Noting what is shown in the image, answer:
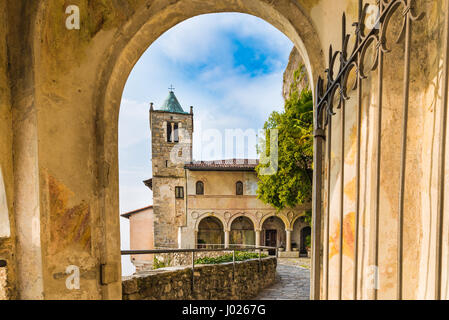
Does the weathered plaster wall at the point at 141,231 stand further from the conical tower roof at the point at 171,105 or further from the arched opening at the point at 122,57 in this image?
the arched opening at the point at 122,57

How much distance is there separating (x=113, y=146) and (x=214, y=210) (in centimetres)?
1545

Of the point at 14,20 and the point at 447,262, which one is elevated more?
the point at 14,20

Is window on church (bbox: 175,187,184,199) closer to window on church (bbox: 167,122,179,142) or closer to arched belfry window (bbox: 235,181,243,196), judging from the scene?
arched belfry window (bbox: 235,181,243,196)

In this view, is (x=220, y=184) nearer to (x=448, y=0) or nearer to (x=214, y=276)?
(x=214, y=276)

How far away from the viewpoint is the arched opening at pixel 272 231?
18109 millimetres

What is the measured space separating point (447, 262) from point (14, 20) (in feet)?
10.9

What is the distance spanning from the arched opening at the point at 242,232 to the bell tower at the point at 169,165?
4050 millimetres

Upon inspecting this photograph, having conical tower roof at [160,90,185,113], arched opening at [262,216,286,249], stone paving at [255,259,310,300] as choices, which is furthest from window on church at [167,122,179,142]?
stone paving at [255,259,310,300]

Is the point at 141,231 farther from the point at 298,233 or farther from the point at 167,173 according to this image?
the point at 298,233

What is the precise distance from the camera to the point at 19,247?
2027 millimetres

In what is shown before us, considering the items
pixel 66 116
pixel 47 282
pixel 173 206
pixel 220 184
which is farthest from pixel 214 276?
pixel 173 206

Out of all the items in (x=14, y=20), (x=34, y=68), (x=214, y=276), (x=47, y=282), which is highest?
(x=14, y=20)

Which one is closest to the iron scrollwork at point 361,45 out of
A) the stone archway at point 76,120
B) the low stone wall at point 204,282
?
the stone archway at point 76,120

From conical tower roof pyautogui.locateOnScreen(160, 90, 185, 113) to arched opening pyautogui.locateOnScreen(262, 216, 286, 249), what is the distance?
12700 millimetres
